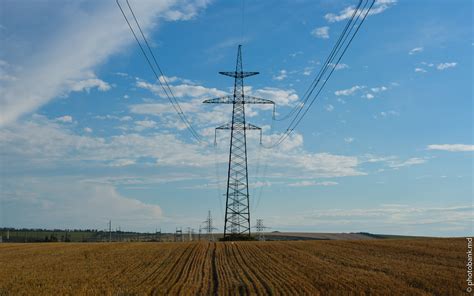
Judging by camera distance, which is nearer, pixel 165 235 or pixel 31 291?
pixel 31 291

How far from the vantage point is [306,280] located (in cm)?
2589

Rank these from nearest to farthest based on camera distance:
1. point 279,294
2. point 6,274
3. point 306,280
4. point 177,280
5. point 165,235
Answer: point 279,294 < point 306,280 < point 177,280 < point 6,274 < point 165,235

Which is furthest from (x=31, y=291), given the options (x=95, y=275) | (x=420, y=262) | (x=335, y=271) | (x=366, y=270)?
(x=420, y=262)

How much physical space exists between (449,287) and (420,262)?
41.1 ft

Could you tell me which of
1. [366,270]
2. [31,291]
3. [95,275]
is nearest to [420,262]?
[366,270]

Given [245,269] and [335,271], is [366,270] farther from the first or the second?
[245,269]

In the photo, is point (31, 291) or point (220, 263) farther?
point (220, 263)

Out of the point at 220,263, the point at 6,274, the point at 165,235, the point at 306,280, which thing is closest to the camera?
the point at 306,280

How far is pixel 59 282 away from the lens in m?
26.9

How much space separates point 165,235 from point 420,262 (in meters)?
142

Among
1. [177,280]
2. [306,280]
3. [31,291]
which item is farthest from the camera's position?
[177,280]

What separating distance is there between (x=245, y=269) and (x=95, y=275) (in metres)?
8.94

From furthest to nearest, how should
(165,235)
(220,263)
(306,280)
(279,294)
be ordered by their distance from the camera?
(165,235) → (220,263) → (306,280) → (279,294)

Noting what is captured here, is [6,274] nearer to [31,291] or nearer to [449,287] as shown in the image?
[31,291]
